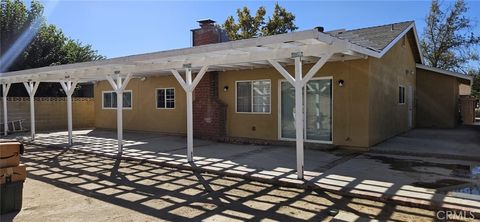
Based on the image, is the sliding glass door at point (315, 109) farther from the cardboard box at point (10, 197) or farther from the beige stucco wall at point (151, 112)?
the cardboard box at point (10, 197)

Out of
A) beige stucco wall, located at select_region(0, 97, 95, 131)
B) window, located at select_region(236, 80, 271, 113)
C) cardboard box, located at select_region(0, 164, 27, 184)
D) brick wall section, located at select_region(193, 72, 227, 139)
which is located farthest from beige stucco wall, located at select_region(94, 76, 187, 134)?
cardboard box, located at select_region(0, 164, 27, 184)

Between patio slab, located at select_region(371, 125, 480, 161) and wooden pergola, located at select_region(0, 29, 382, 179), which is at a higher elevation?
wooden pergola, located at select_region(0, 29, 382, 179)

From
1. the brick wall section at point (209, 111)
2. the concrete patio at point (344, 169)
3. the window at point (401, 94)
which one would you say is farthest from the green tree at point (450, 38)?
the brick wall section at point (209, 111)

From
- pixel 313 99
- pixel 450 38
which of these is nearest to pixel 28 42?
pixel 313 99

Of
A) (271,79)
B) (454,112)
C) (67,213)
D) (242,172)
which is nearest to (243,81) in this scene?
(271,79)

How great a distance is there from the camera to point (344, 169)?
6.94m

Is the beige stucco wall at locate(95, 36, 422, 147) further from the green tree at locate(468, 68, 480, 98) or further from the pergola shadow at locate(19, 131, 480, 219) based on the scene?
the green tree at locate(468, 68, 480, 98)

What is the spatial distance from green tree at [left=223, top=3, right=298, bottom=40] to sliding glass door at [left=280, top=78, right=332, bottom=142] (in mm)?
18734

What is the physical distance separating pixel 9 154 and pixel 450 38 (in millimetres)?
27811

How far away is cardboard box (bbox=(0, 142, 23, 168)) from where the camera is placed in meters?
4.52

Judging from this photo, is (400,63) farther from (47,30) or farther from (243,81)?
(47,30)

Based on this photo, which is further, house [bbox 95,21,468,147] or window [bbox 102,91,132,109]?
window [bbox 102,91,132,109]

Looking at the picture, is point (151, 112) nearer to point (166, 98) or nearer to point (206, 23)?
point (166, 98)

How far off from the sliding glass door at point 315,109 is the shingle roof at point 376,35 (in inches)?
57.8
